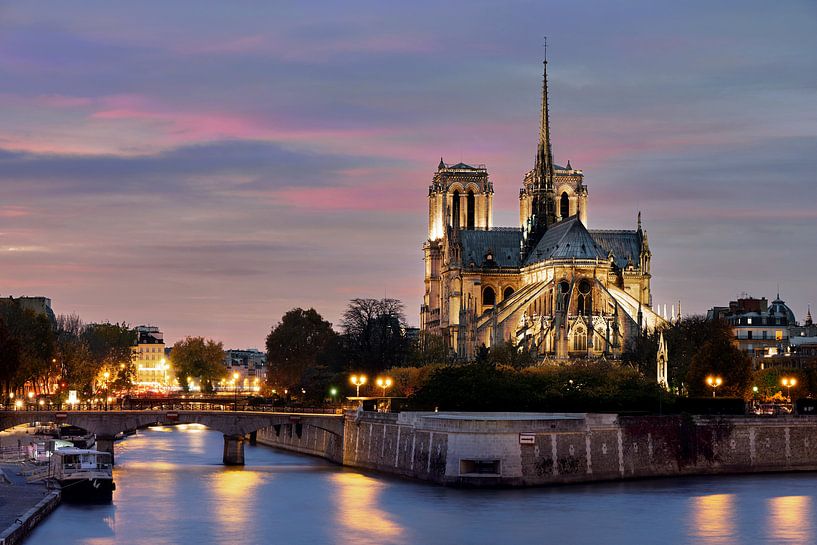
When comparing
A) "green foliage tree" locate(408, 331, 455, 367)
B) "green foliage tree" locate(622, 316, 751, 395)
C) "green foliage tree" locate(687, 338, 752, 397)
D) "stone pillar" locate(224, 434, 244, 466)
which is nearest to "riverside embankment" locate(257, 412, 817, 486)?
"stone pillar" locate(224, 434, 244, 466)

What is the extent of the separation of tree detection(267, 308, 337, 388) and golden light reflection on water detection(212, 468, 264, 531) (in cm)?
7785

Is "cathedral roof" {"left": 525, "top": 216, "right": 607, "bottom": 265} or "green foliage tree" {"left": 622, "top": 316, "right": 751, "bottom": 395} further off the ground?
"cathedral roof" {"left": 525, "top": 216, "right": 607, "bottom": 265}

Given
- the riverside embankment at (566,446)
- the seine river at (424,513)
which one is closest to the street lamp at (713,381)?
the riverside embankment at (566,446)

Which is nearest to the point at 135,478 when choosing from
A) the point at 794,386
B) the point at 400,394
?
the point at 400,394

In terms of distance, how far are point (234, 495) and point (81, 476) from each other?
725 centimetres

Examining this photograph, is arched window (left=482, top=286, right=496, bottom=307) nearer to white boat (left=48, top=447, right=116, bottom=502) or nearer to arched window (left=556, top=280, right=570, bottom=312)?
arched window (left=556, top=280, right=570, bottom=312)

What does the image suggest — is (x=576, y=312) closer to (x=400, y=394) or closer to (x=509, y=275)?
(x=509, y=275)

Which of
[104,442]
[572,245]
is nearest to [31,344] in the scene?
[104,442]

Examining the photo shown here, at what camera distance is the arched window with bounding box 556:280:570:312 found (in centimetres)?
14900

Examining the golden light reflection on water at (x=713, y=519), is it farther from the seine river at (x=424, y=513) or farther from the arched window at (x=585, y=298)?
the arched window at (x=585, y=298)

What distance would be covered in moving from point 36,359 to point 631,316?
174 feet

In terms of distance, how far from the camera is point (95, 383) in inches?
6280

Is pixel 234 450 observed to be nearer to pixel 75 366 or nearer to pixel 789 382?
pixel 789 382

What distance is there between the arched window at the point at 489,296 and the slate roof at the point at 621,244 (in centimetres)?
1254
